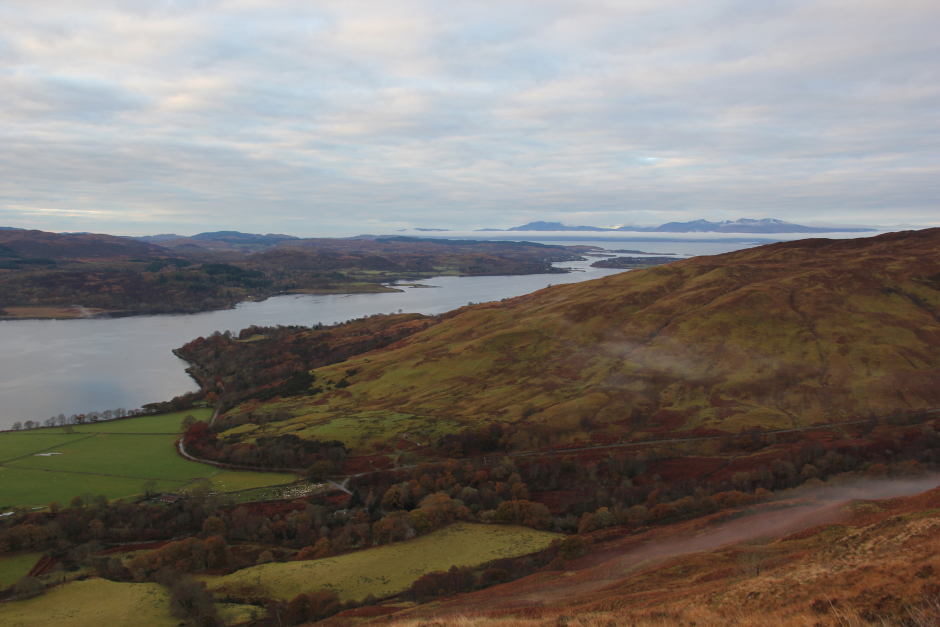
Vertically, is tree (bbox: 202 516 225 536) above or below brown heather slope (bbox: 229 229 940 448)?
below

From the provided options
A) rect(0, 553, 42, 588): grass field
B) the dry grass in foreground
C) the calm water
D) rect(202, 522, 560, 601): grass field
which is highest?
the dry grass in foreground

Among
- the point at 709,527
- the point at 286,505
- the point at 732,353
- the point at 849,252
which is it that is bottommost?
the point at 286,505

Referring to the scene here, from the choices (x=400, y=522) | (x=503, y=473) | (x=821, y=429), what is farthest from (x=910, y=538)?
(x=821, y=429)

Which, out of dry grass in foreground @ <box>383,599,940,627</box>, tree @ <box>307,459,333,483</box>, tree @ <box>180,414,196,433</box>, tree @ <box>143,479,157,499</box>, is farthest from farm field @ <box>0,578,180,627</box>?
tree @ <box>180,414,196,433</box>

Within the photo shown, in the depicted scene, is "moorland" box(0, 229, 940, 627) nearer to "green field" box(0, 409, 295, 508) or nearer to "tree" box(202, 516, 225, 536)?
"tree" box(202, 516, 225, 536)

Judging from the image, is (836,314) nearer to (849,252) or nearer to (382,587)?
(849,252)

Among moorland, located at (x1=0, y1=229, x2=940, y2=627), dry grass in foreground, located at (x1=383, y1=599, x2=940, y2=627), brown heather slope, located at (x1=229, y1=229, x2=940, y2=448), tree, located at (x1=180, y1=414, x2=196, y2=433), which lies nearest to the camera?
dry grass in foreground, located at (x1=383, y1=599, x2=940, y2=627)

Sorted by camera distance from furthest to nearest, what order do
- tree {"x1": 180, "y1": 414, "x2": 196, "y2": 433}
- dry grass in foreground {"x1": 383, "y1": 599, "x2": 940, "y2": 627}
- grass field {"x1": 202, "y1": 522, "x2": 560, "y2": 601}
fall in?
tree {"x1": 180, "y1": 414, "x2": 196, "y2": 433}, grass field {"x1": 202, "y1": 522, "x2": 560, "y2": 601}, dry grass in foreground {"x1": 383, "y1": 599, "x2": 940, "y2": 627}
